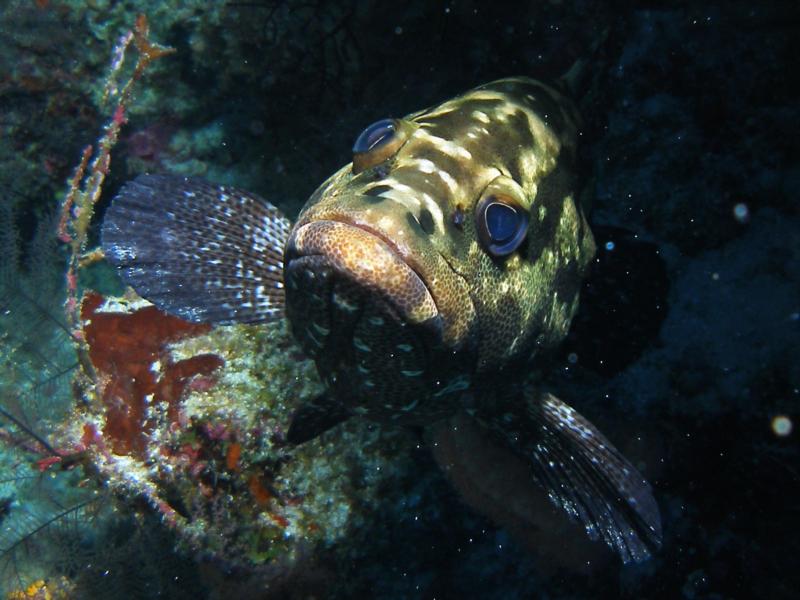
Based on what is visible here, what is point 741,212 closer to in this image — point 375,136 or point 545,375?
point 545,375

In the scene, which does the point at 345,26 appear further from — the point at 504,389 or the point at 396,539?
the point at 396,539

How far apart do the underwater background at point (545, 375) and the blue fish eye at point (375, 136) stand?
80.6 inches

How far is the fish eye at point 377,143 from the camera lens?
2.76m

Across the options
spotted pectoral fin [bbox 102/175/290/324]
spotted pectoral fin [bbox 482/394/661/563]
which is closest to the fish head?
spotted pectoral fin [bbox 482/394/661/563]

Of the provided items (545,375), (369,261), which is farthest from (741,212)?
(369,261)

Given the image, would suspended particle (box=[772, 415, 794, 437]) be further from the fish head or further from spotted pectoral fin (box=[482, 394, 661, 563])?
the fish head

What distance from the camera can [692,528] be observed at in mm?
4297

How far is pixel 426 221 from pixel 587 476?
2212mm

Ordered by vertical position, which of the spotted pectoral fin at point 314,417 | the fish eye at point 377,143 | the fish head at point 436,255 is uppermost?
the fish eye at point 377,143

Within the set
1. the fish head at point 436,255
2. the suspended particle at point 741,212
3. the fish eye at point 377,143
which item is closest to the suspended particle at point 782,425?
the suspended particle at point 741,212

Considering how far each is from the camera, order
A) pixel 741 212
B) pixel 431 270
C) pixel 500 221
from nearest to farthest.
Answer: pixel 431 270
pixel 500 221
pixel 741 212

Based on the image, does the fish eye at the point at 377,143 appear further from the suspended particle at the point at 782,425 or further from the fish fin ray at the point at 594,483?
the suspended particle at the point at 782,425

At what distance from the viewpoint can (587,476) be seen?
3.55m

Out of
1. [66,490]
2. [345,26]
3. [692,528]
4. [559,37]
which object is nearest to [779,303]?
[692,528]
